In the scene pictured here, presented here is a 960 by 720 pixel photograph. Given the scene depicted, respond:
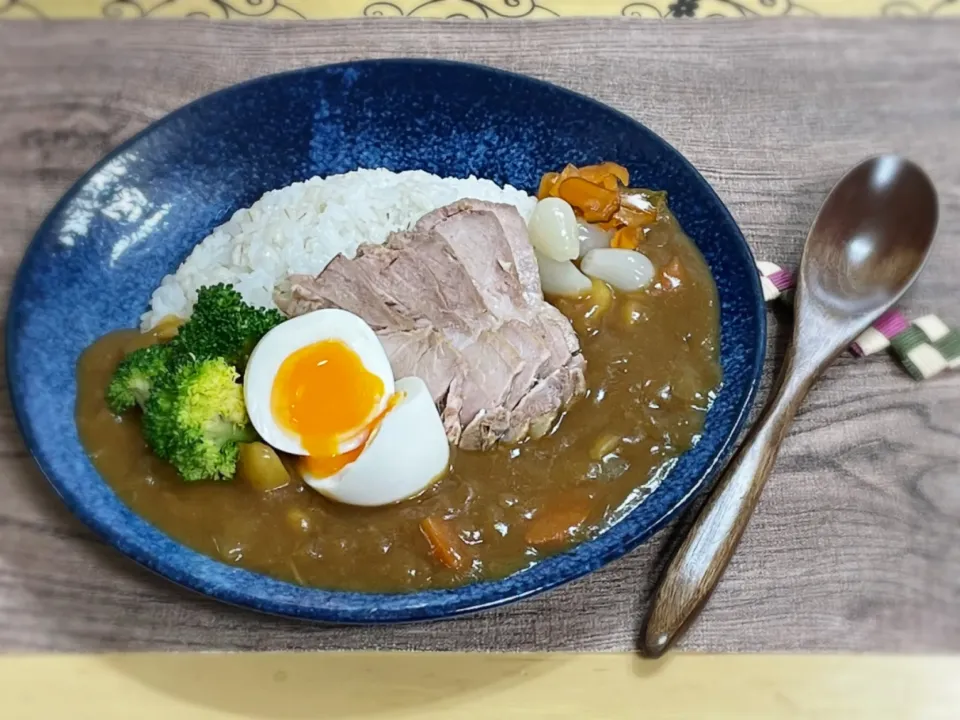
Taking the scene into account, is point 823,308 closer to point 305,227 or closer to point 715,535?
point 715,535

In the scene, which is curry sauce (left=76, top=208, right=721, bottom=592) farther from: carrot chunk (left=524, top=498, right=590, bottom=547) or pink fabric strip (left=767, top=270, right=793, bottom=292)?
pink fabric strip (left=767, top=270, right=793, bottom=292)

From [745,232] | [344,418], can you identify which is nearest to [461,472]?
[344,418]

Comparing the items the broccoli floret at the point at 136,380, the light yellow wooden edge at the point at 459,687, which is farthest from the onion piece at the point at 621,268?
the broccoli floret at the point at 136,380

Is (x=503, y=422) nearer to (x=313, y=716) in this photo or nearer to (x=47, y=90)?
(x=313, y=716)

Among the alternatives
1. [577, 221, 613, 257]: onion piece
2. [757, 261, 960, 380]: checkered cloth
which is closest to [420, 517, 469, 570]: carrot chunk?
[577, 221, 613, 257]: onion piece

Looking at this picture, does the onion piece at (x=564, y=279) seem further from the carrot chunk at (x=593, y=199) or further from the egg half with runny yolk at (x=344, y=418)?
the egg half with runny yolk at (x=344, y=418)
